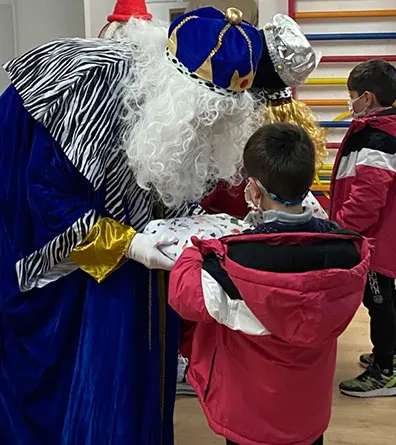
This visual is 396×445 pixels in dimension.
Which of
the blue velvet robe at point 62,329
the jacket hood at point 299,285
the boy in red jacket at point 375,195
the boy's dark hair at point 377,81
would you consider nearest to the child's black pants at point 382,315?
the boy in red jacket at point 375,195

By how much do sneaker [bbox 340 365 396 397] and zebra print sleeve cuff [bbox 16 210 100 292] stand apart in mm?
1284

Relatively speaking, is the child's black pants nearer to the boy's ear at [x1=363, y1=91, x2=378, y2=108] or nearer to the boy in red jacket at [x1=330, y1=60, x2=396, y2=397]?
the boy in red jacket at [x1=330, y1=60, x2=396, y2=397]

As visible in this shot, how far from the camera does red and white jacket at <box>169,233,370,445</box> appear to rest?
3.95ft

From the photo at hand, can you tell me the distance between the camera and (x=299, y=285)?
3.87 feet

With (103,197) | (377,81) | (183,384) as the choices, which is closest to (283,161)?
(103,197)

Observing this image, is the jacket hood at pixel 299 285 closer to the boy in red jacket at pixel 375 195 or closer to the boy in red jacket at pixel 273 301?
the boy in red jacket at pixel 273 301

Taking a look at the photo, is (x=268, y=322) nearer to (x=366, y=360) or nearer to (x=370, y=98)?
(x=370, y=98)

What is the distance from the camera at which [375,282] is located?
2.40 meters

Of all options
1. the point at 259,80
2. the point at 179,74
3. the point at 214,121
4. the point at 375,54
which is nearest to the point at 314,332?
the point at 214,121

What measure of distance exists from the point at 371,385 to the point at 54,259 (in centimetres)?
138

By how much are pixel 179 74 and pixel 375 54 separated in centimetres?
285

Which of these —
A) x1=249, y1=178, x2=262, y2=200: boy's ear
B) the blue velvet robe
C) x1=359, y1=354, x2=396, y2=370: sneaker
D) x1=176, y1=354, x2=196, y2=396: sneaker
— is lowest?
x1=359, y1=354, x2=396, y2=370: sneaker

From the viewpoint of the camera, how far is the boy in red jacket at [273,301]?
1.21 meters

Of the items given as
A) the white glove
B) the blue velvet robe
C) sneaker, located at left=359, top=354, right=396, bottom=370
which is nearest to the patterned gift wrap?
the white glove
